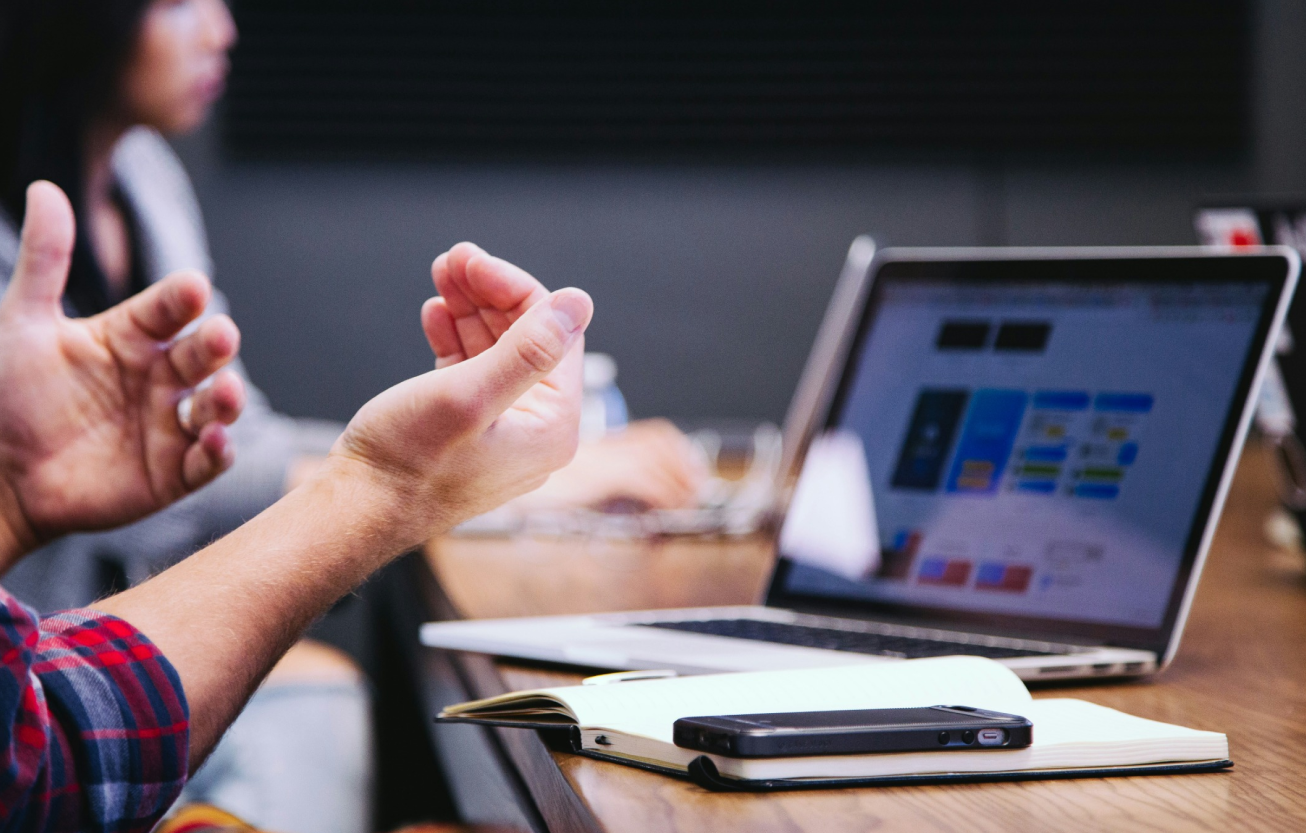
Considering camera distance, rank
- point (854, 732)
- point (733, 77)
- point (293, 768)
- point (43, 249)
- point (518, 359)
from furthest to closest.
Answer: point (733, 77), point (293, 768), point (43, 249), point (518, 359), point (854, 732)

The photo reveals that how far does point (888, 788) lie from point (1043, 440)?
1.49 ft

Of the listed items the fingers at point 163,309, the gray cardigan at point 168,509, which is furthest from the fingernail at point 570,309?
the gray cardigan at point 168,509

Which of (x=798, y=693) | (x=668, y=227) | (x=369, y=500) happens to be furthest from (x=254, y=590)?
(x=668, y=227)

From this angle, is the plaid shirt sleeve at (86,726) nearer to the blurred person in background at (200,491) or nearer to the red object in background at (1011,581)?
the red object in background at (1011,581)

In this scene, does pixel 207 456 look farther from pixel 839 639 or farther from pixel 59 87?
pixel 59 87

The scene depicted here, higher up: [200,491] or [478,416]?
[478,416]

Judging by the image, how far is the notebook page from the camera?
0.60 metres

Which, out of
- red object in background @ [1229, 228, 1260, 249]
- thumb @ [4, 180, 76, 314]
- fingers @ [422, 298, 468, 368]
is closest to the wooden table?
fingers @ [422, 298, 468, 368]

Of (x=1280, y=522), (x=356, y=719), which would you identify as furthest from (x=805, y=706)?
(x=356, y=719)

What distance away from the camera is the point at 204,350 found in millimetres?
1004

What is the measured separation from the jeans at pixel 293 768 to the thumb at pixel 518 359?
0.82m

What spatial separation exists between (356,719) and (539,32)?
1.93m

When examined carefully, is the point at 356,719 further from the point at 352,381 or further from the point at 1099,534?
the point at 352,381

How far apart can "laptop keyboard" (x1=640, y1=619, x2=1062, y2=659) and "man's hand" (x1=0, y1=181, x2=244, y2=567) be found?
41 centimetres
